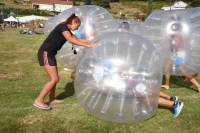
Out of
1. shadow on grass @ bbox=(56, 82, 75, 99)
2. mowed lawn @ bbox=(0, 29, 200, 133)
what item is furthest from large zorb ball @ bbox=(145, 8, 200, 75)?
shadow on grass @ bbox=(56, 82, 75, 99)

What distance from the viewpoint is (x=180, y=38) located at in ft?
27.4

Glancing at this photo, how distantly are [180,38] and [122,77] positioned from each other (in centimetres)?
269

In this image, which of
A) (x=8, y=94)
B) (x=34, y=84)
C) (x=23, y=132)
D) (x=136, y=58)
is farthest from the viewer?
(x=34, y=84)

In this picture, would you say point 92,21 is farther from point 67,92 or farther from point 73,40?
point 73,40

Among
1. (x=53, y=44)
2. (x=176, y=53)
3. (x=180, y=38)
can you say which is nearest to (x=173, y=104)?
(x=176, y=53)

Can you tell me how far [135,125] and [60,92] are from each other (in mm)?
2804

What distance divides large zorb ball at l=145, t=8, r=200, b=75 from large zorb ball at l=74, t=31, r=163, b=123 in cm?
218

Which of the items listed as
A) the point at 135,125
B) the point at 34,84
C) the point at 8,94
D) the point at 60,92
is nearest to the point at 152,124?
the point at 135,125

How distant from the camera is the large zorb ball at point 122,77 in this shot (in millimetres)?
6039

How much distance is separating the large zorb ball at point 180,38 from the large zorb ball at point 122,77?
2182mm

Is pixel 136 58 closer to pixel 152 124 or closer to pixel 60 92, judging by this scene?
pixel 152 124

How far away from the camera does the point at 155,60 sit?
20.2ft

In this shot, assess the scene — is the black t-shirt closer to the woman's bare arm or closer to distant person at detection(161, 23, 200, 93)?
the woman's bare arm

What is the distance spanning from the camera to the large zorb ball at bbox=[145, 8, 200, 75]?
8258 mm
